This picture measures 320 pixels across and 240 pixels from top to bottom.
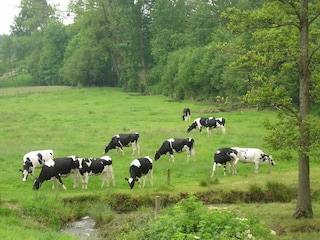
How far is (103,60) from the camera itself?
86062 millimetres

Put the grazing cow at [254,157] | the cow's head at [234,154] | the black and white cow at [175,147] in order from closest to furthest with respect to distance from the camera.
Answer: the cow's head at [234,154], the grazing cow at [254,157], the black and white cow at [175,147]

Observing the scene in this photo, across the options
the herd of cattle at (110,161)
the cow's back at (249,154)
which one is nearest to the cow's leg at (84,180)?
the herd of cattle at (110,161)

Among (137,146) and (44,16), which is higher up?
(44,16)

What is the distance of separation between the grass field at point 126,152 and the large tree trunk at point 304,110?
51 cm

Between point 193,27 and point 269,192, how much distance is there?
179ft


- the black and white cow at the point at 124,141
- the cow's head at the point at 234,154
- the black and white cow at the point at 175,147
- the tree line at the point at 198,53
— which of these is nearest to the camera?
the tree line at the point at 198,53

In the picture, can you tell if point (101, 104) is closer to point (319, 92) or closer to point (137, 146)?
point (137, 146)

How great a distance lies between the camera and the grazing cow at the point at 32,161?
22500 mm

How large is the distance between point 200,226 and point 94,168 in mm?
Result: 12356

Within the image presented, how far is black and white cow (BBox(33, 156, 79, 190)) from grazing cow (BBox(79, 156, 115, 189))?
0.35 metres

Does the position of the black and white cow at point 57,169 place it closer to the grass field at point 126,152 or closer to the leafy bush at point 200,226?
the grass field at point 126,152

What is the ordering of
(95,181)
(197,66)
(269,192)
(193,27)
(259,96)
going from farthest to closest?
1. (193,27)
2. (197,66)
3. (95,181)
4. (269,192)
5. (259,96)

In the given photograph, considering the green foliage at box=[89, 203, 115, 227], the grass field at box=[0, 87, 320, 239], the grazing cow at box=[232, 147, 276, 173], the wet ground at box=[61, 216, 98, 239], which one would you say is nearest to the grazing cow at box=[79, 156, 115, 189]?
the grass field at box=[0, 87, 320, 239]

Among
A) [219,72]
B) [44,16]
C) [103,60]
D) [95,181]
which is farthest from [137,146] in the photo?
[44,16]
